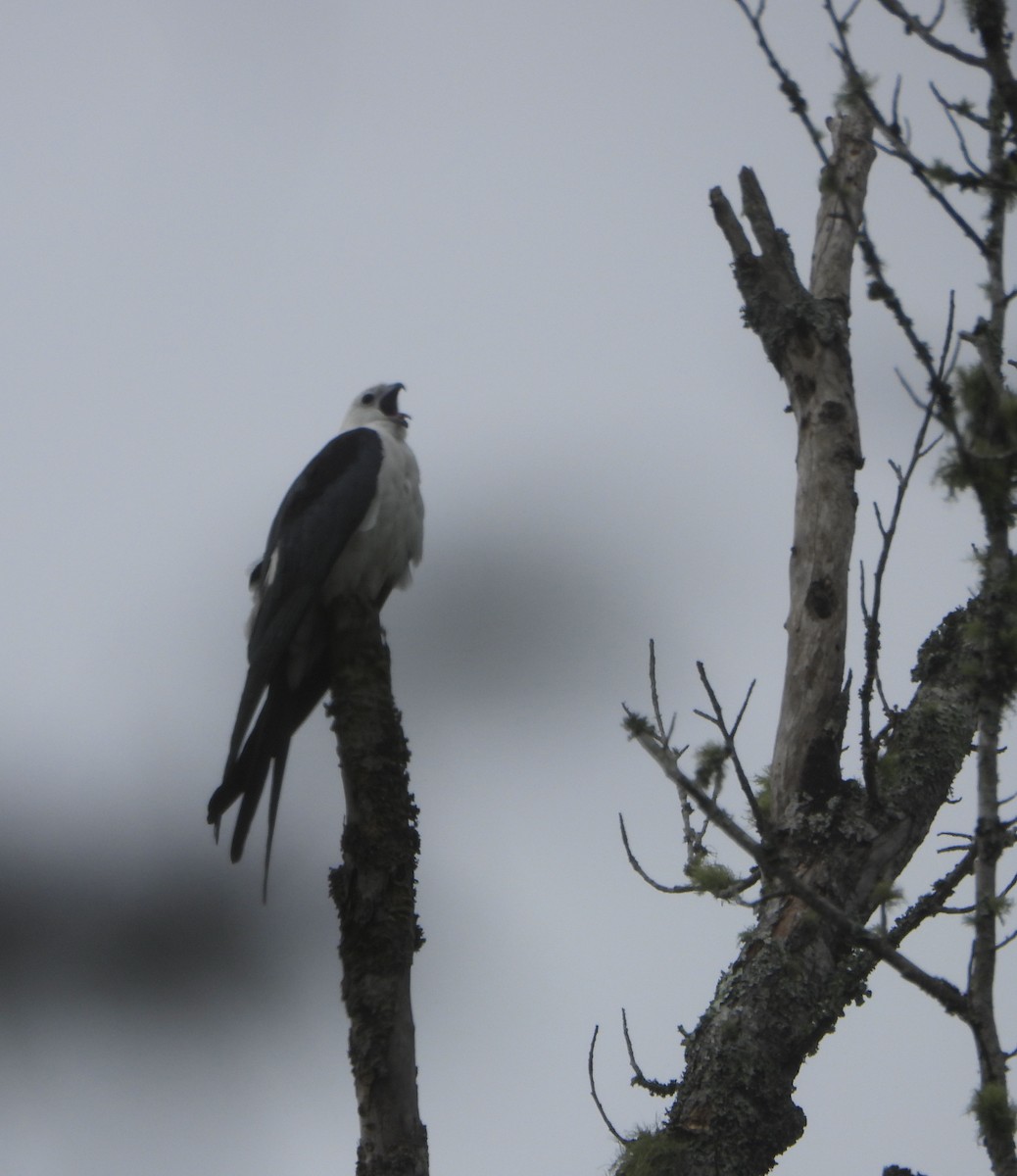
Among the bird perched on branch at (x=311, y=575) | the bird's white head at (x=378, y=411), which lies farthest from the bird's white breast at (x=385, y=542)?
the bird's white head at (x=378, y=411)

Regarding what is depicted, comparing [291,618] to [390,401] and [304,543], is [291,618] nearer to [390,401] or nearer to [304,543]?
[304,543]

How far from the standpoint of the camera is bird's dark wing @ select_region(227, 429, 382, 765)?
14.7ft

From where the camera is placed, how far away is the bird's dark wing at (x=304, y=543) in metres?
4.49

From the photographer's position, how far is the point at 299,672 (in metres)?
4.53

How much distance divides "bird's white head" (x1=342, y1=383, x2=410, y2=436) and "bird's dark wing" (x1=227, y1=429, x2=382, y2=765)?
828 mm

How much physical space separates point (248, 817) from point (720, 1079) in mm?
1406

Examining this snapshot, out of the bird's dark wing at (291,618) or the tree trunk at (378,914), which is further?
the bird's dark wing at (291,618)

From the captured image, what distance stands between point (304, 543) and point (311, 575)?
0.15 m

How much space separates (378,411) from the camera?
252 inches

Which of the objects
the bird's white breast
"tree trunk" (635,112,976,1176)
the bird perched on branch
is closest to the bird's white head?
the bird perched on branch

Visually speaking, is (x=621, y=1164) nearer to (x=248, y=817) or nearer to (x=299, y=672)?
(x=248, y=817)

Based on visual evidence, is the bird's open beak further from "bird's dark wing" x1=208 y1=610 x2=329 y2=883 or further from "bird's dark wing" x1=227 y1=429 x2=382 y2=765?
"bird's dark wing" x1=208 y1=610 x2=329 y2=883

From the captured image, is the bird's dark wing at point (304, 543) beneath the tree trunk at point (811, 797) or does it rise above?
above

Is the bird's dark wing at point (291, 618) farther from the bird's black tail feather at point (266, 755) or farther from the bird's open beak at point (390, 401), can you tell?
the bird's open beak at point (390, 401)
